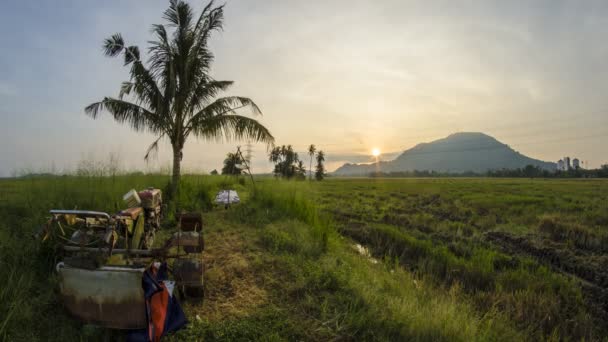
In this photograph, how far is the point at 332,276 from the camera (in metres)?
4.07

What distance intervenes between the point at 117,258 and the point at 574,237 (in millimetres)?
14127

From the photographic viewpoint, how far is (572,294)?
575 centimetres

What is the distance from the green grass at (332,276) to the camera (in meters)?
2.91

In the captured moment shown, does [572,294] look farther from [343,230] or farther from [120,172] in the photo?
[120,172]

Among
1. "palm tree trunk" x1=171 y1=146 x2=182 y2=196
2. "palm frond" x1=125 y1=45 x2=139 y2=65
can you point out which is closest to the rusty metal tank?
"palm tree trunk" x1=171 y1=146 x2=182 y2=196

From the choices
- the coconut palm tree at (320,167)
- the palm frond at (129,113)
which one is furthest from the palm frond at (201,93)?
the coconut palm tree at (320,167)

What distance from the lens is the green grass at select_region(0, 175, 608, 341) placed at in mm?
2912

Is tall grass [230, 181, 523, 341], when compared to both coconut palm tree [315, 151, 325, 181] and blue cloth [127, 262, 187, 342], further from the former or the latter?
coconut palm tree [315, 151, 325, 181]

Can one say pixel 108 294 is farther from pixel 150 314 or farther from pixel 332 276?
pixel 332 276

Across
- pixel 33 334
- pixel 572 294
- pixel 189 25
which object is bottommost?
pixel 572 294

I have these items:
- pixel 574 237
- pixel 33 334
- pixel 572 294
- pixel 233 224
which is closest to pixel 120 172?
pixel 233 224

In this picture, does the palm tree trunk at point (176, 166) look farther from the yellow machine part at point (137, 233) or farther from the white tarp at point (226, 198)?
the yellow machine part at point (137, 233)

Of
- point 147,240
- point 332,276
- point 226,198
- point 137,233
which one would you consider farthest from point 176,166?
point 332,276

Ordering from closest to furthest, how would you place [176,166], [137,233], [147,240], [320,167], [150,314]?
[150,314] < [137,233] < [147,240] < [176,166] < [320,167]
